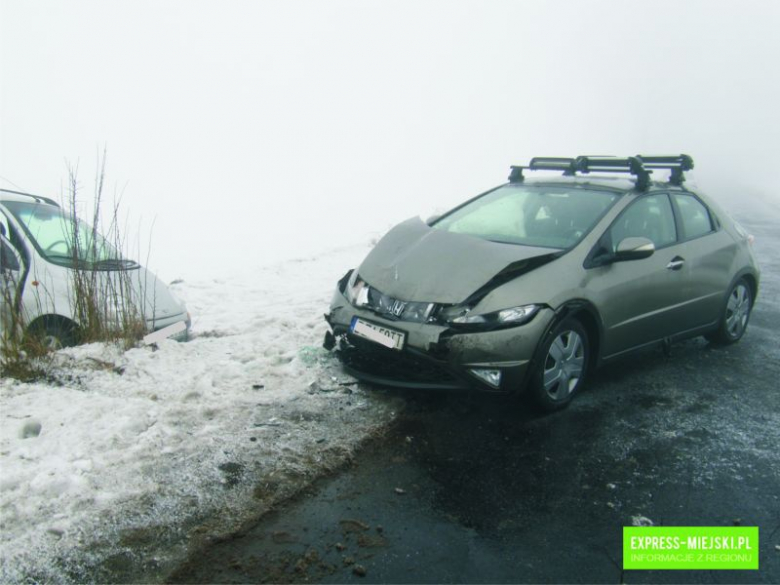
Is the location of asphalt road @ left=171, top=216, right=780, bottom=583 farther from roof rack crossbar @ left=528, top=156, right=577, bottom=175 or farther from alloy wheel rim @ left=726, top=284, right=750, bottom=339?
roof rack crossbar @ left=528, top=156, right=577, bottom=175

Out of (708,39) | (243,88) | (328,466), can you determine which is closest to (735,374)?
(328,466)

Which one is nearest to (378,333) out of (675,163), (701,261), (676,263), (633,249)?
(633,249)

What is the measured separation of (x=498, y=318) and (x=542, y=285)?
43cm

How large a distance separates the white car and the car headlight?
2.85 meters

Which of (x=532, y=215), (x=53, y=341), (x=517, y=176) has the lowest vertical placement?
(x=53, y=341)

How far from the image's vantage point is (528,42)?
284 feet

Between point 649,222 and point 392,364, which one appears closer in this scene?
point 392,364

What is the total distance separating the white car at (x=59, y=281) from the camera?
5.64 m

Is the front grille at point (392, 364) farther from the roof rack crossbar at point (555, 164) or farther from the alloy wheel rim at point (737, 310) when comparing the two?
the alloy wheel rim at point (737, 310)

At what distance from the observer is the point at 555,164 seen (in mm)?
6754

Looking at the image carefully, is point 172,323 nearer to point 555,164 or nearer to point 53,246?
point 53,246

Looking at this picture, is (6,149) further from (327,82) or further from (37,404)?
(37,404)

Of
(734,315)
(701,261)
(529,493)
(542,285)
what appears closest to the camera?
(529,493)

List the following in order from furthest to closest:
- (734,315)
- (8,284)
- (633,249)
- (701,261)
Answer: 1. (734,315)
2. (701,261)
3. (8,284)
4. (633,249)
